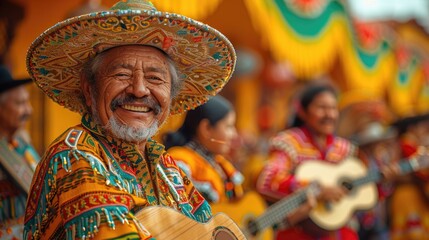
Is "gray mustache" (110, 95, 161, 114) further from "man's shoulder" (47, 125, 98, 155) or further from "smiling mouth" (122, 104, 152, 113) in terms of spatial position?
"man's shoulder" (47, 125, 98, 155)

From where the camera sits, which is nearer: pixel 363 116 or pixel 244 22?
pixel 363 116

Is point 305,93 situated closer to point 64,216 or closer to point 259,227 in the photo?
point 259,227

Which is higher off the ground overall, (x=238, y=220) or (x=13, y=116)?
(x=13, y=116)

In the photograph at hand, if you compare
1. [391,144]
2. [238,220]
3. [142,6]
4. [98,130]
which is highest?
[142,6]

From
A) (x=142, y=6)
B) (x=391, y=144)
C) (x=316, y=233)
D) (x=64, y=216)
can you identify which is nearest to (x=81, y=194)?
(x=64, y=216)

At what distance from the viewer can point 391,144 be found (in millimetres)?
8375

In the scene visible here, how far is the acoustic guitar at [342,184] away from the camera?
5.86 m

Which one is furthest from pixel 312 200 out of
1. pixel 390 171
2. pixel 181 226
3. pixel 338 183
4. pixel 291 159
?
pixel 181 226

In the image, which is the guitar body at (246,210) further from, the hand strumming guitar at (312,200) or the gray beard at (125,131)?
the gray beard at (125,131)

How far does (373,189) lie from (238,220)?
1.61m

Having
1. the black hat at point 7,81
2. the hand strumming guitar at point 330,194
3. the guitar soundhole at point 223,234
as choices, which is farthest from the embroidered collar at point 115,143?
the hand strumming guitar at point 330,194

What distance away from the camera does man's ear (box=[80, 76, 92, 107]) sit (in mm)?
3221

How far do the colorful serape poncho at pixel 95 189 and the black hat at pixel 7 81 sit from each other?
173cm

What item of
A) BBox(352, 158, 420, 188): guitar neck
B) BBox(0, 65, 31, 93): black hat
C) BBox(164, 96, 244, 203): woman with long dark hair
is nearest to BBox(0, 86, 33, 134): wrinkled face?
BBox(0, 65, 31, 93): black hat
